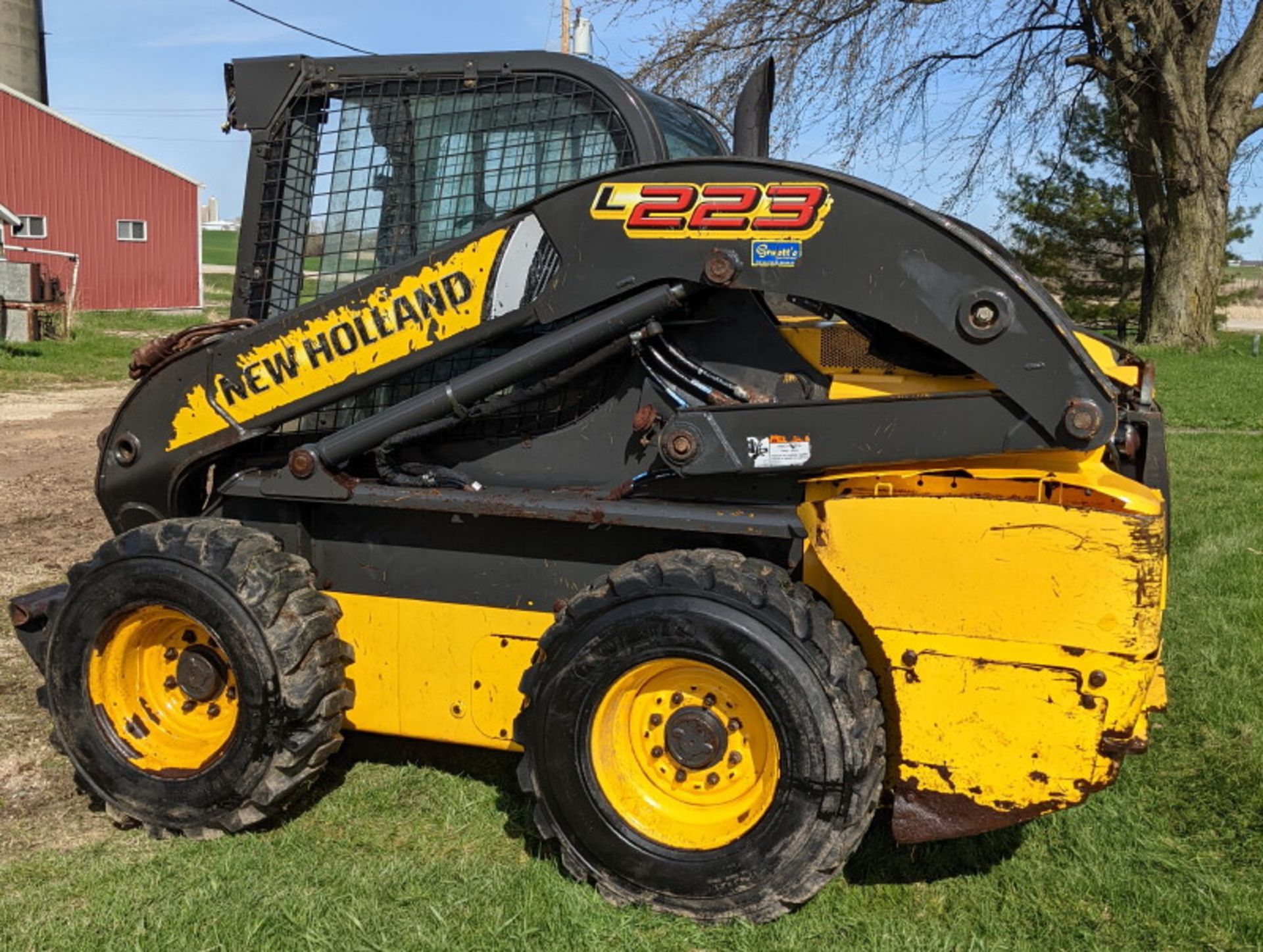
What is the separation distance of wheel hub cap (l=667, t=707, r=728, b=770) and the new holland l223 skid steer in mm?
16

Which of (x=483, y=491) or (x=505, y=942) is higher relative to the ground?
(x=483, y=491)

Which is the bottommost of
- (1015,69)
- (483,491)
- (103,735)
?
(103,735)

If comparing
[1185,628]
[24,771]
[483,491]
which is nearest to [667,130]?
[483,491]

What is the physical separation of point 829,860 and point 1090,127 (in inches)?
1146

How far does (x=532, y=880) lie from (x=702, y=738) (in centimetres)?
66

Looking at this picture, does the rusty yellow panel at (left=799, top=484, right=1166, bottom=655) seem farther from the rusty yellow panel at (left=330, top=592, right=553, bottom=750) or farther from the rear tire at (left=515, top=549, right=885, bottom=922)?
the rusty yellow panel at (left=330, top=592, right=553, bottom=750)

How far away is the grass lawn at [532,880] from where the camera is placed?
10.9 feet

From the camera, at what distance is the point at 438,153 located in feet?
13.3

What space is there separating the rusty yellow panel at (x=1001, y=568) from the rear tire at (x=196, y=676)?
162 cm

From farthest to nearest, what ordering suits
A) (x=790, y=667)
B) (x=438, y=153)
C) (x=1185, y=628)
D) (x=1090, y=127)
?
1. (x=1090, y=127)
2. (x=1185, y=628)
3. (x=438, y=153)
4. (x=790, y=667)

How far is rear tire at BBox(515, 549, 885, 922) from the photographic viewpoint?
321 cm

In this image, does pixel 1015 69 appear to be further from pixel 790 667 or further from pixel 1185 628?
pixel 790 667

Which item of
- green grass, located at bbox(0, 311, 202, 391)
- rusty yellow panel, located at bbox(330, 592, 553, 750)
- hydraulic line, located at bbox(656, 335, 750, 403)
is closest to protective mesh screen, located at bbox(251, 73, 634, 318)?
hydraulic line, located at bbox(656, 335, 750, 403)

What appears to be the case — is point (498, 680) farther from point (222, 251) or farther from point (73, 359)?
point (222, 251)
